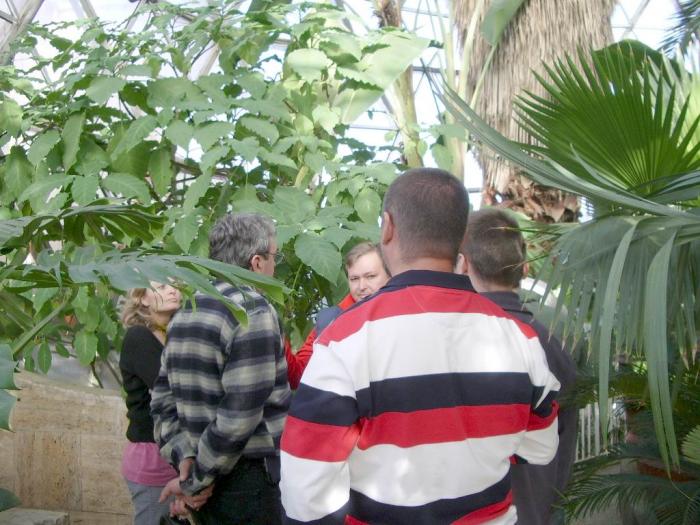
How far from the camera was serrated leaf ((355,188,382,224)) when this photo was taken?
4.32 m

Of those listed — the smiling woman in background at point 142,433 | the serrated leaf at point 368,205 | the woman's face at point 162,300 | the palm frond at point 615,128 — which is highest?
the palm frond at point 615,128

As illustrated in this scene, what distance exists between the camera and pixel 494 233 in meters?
2.63

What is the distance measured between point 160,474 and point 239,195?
1.64m

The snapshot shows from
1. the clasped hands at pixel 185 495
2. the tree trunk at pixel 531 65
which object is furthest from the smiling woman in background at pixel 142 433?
the tree trunk at pixel 531 65

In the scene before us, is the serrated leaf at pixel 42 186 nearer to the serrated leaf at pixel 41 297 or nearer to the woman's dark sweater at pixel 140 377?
the serrated leaf at pixel 41 297

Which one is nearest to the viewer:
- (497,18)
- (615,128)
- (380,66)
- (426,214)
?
(426,214)

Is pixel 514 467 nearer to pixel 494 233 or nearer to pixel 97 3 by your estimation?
pixel 494 233

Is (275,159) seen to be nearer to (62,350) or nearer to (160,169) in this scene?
(160,169)

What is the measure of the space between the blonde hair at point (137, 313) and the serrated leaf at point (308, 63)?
1575 mm

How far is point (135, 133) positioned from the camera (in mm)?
4426

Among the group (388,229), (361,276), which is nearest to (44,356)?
(361,276)

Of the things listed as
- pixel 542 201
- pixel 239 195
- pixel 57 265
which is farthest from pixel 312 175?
pixel 57 265

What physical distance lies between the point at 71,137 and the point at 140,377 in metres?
1.81

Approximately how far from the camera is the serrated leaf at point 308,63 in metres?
4.55
